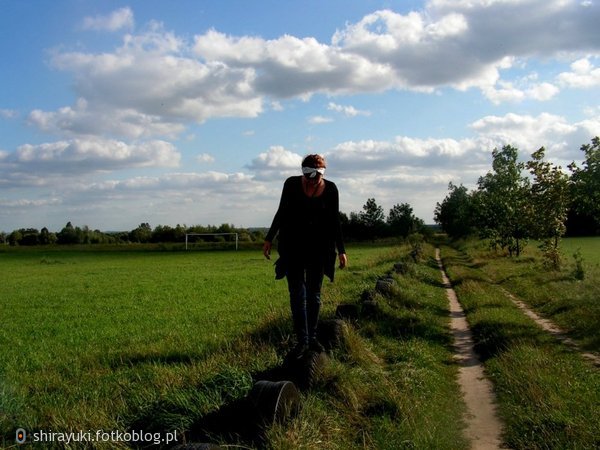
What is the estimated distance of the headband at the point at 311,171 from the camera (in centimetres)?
601

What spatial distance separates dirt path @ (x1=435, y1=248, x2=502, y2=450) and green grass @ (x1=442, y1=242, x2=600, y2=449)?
111mm

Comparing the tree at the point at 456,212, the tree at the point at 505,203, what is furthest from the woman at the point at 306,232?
the tree at the point at 456,212

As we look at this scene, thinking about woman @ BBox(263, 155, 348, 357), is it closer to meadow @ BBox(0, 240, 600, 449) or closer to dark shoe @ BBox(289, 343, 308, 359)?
dark shoe @ BBox(289, 343, 308, 359)

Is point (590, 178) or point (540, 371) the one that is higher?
point (590, 178)

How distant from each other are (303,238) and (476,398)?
2.60 meters

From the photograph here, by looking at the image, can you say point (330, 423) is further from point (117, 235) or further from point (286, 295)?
point (117, 235)

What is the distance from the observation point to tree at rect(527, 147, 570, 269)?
71.4 ft

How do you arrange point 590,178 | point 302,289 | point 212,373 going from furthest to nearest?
point 590,178 → point 302,289 → point 212,373

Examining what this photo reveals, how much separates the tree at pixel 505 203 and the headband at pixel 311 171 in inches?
1050

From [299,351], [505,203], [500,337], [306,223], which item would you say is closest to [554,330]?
[500,337]

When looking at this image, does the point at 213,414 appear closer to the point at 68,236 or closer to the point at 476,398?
the point at 476,398

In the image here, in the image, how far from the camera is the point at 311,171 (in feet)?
19.7

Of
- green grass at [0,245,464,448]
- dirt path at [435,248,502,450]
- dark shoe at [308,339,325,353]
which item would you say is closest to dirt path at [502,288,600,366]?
dirt path at [435,248,502,450]

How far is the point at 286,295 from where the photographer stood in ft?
56.3
